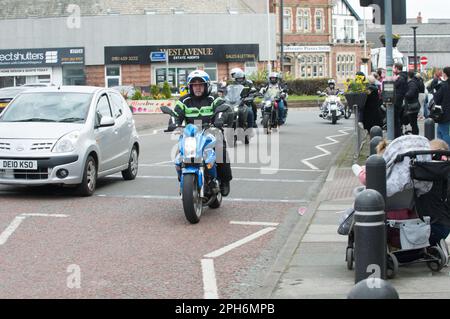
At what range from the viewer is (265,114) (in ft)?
86.3

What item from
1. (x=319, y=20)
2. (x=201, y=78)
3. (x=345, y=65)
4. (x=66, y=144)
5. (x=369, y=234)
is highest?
(x=319, y=20)

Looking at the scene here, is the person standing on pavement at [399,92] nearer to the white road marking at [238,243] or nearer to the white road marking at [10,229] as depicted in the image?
the white road marking at [238,243]

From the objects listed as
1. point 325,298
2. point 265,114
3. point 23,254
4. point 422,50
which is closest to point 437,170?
point 325,298

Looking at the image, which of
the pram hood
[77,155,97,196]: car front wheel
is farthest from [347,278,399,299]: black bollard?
[77,155,97,196]: car front wheel

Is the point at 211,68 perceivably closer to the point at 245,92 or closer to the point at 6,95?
the point at 6,95

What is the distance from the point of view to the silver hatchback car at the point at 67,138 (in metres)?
12.8

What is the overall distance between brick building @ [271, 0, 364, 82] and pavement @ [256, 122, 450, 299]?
76611 millimetres

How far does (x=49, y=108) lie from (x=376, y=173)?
7.96 m

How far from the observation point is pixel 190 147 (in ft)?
35.8

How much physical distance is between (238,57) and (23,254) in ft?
197

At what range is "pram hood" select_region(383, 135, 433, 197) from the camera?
7711 mm

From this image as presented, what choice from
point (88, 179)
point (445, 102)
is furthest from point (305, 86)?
point (88, 179)

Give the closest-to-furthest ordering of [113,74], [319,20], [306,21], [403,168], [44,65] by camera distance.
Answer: [403,168] → [113,74] → [44,65] → [306,21] → [319,20]
